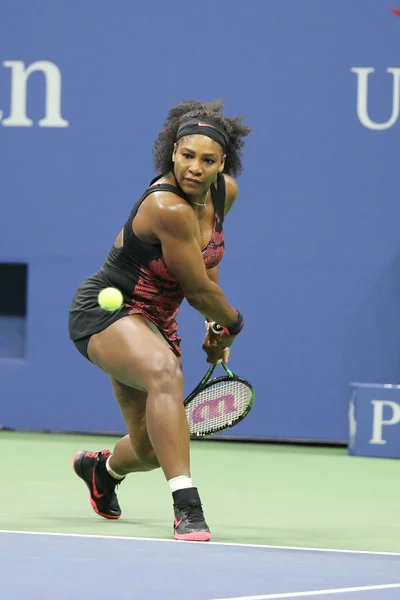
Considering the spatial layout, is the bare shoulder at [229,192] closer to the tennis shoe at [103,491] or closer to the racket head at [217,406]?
the racket head at [217,406]

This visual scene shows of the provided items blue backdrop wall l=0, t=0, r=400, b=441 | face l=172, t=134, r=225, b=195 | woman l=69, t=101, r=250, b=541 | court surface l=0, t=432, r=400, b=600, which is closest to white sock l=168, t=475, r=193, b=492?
woman l=69, t=101, r=250, b=541

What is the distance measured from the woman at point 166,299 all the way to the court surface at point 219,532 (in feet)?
0.76

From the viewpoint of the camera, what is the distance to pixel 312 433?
7.37 m

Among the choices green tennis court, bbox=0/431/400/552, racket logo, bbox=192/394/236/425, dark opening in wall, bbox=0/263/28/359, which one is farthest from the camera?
dark opening in wall, bbox=0/263/28/359

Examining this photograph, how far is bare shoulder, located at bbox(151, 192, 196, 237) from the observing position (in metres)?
4.23

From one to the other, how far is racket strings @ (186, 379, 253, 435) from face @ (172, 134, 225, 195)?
788 millimetres

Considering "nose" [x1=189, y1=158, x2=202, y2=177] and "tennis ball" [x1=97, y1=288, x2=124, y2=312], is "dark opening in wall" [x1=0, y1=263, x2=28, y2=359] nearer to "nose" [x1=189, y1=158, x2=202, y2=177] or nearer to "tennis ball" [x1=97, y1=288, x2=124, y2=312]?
"tennis ball" [x1=97, y1=288, x2=124, y2=312]

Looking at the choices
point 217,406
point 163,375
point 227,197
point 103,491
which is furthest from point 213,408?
point 227,197

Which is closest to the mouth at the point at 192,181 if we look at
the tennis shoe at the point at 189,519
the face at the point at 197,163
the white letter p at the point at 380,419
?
the face at the point at 197,163

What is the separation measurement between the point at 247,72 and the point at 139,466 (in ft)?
10.7

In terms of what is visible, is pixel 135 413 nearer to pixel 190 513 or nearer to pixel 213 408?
pixel 213 408

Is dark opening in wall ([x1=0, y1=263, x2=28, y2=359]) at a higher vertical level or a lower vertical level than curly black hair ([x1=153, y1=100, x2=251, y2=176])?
lower

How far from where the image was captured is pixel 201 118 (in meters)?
4.47

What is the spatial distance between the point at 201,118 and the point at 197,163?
21 centimetres
